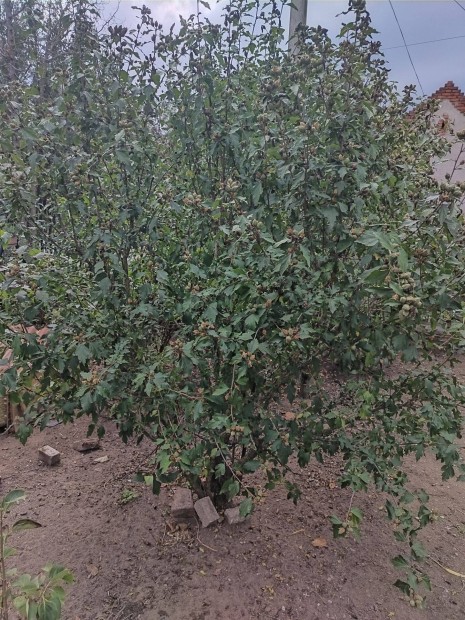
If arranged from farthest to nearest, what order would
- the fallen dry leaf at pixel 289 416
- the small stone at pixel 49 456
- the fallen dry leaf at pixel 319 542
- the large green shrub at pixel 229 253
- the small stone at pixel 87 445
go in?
the small stone at pixel 87 445 < the small stone at pixel 49 456 < the fallen dry leaf at pixel 319 542 < the fallen dry leaf at pixel 289 416 < the large green shrub at pixel 229 253

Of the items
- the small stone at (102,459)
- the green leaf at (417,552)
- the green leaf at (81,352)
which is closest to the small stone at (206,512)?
the small stone at (102,459)

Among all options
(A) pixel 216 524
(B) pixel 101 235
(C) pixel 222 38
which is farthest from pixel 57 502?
(C) pixel 222 38

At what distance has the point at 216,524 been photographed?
7.94ft

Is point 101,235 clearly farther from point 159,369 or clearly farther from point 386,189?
point 386,189

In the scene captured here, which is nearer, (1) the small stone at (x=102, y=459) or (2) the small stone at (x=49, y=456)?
(2) the small stone at (x=49, y=456)

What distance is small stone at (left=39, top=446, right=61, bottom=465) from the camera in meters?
2.99

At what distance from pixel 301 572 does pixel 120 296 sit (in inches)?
60.7

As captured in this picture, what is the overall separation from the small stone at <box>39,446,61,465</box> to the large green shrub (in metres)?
1.08

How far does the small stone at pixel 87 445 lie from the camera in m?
3.21

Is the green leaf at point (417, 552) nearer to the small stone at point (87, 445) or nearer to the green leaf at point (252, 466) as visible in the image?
the green leaf at point (252, 466)

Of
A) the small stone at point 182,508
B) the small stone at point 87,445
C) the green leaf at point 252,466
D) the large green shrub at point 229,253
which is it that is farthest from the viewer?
the small stone at point 87,445

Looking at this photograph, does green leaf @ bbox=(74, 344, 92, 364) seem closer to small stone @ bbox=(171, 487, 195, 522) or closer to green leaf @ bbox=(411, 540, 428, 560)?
small stone @ bbox=(171, 487, 195, 522)

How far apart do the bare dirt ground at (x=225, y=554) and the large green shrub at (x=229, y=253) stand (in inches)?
21.7

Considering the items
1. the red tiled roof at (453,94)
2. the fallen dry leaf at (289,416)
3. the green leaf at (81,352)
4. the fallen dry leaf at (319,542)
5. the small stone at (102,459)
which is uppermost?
the red tiled roof at (453,94)
